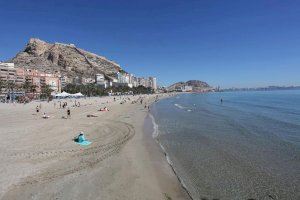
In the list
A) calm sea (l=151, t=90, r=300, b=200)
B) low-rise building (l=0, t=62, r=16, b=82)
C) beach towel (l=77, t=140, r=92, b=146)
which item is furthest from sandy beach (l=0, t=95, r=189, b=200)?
low-rise building (l=0, t=62, r=16, b=82)

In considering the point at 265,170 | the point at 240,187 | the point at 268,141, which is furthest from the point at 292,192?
the point at 268,141

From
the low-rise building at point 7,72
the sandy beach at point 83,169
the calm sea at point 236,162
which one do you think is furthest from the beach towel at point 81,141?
the low-rise building at point 7,72

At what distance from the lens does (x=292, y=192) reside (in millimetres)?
12898

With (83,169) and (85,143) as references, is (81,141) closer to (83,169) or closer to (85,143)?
(85,143)

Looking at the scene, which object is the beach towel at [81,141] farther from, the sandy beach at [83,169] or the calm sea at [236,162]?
the calm sea at [236,162]

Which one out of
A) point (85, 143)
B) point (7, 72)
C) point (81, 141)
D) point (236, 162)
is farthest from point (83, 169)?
point (7, 72)

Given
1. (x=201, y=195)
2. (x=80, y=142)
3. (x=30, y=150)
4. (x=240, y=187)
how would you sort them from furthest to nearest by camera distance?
(x=80, y=142) < (x=30, y=150) < (x=240, y=187) < (x=201, y=195)

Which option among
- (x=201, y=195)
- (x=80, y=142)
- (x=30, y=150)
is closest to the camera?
(x=201, y=195)

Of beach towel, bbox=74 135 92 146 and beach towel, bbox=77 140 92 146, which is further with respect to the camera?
beach towel, bbox=74 135 92 146

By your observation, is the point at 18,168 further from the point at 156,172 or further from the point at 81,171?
the point at 156,172

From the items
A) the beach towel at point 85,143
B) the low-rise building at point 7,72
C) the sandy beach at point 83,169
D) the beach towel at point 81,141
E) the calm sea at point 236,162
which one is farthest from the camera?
the low-rise building at point 7,72

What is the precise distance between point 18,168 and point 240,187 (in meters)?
10.8

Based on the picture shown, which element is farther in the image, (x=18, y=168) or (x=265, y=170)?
(x=265, y=170)

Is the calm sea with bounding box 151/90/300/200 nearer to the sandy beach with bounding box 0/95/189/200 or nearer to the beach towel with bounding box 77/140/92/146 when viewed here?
the sandy beach with bounding box 0/95/189/200
